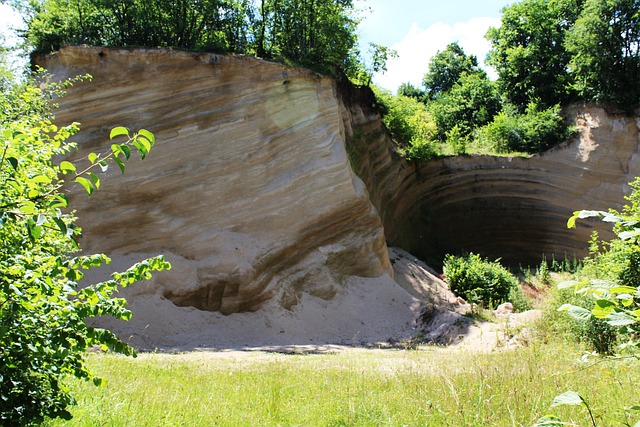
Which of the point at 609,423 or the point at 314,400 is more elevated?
the point at 609,423

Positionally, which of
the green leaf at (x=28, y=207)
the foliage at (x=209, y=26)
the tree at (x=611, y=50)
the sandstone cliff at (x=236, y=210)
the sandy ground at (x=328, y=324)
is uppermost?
the tree at (x=611, y=50)

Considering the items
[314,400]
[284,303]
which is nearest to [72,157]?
[284,303]

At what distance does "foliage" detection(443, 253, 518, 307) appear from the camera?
18.2 m

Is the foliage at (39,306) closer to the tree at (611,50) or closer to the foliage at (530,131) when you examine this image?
the foliage at (530,131)

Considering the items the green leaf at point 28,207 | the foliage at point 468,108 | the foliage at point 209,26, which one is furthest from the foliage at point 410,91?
the green leaf at point 28,207

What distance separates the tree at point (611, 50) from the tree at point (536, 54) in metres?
1.60

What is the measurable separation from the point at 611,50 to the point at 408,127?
8.92 m

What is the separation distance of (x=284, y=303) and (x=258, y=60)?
648 cm

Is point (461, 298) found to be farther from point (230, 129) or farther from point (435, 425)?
point (435, 425)

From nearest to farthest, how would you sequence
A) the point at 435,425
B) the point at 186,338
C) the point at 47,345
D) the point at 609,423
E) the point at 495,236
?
1. the point at 47,345
2. the point at 609,423
3. the point at 435,425
4. the point at 186,338
5. the point at 495,236

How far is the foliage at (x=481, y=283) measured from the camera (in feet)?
59.7

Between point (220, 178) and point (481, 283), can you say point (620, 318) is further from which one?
point (481, 283)

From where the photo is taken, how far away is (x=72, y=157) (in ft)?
44.1

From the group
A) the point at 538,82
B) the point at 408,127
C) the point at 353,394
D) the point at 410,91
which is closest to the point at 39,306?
the point at 353,394
